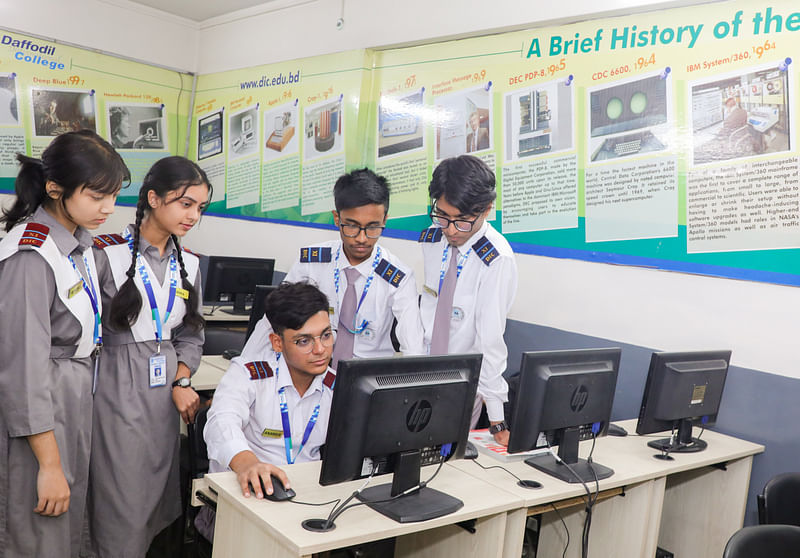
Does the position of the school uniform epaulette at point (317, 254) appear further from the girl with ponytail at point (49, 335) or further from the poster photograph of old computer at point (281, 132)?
the poster photograph of old computer at point (281, 132)

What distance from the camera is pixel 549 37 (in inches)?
144

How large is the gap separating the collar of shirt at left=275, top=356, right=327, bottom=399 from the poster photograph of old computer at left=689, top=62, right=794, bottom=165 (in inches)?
79.5

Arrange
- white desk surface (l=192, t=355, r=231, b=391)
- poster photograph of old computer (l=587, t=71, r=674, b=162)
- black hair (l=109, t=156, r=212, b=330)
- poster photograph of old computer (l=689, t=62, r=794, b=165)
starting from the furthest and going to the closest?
poster photograph of old computer (l=587, t=71, r=674, b=162)
white desk surface (l=192, t=355, r=231, b=391)
poster photograph of old computer (l=689, t=62, r=794, b=165)
black hair (l=109, t=156, r=212, b=330)

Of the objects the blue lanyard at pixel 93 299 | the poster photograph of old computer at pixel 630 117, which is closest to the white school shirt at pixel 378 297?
the blue lanyard at pixel 93 299

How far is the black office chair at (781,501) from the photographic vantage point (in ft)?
7.82

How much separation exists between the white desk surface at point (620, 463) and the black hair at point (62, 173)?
54.1 inches

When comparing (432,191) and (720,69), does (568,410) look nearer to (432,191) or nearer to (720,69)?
(432,191)

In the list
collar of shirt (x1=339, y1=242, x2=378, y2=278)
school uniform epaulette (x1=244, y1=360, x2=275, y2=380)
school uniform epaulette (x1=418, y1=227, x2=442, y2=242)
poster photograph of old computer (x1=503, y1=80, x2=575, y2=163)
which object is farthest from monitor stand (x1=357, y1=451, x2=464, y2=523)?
poster photograph of old computer (x1=503, y1=80, x2=575, y2=163)

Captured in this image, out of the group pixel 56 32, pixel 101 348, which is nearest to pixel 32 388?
pixel 101 348

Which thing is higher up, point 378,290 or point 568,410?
point 378,290

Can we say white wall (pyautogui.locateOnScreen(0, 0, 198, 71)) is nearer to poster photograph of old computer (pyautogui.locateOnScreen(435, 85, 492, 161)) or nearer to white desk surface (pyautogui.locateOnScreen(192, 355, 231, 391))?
poster photograph of old computer (pyautogui.locateOnScreen(435, 85, 492, 161))

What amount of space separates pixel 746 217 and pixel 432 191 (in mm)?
1354

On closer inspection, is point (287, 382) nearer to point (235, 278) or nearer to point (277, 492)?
point (277, 492)

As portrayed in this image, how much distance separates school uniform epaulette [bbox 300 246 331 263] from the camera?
2.66 metres
